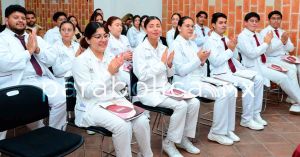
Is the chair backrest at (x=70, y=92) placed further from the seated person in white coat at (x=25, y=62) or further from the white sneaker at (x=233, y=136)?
the white sneaker at (x=233, y=136)

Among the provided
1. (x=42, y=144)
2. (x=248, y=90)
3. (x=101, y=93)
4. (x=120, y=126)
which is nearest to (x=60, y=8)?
(x=248, y=90)

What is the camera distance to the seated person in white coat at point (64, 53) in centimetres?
389

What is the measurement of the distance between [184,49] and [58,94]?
4.45 ft

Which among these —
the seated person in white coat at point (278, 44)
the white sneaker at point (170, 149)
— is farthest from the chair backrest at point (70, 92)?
the seated person in white coat at point (278, 44)

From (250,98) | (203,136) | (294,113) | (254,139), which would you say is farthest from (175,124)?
(294,113)

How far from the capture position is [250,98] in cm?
403

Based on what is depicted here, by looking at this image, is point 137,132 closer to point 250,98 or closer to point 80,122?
point 80,122

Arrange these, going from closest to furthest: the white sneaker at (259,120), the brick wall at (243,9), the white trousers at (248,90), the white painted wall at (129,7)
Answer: the white trousers at (248,90) < the white sneaker at (259,120) < the brick wall at (243,9) < the white painted wall at (129,7)

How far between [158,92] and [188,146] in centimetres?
61

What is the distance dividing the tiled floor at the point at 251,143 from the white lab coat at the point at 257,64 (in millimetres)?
480

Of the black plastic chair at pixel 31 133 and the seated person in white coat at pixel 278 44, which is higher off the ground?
the seated person in white coat at pixel 278 44

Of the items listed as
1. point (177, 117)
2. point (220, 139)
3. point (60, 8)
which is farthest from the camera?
point (60, 8)

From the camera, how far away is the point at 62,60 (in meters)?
4.04

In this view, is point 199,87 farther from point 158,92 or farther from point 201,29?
point 201,29
